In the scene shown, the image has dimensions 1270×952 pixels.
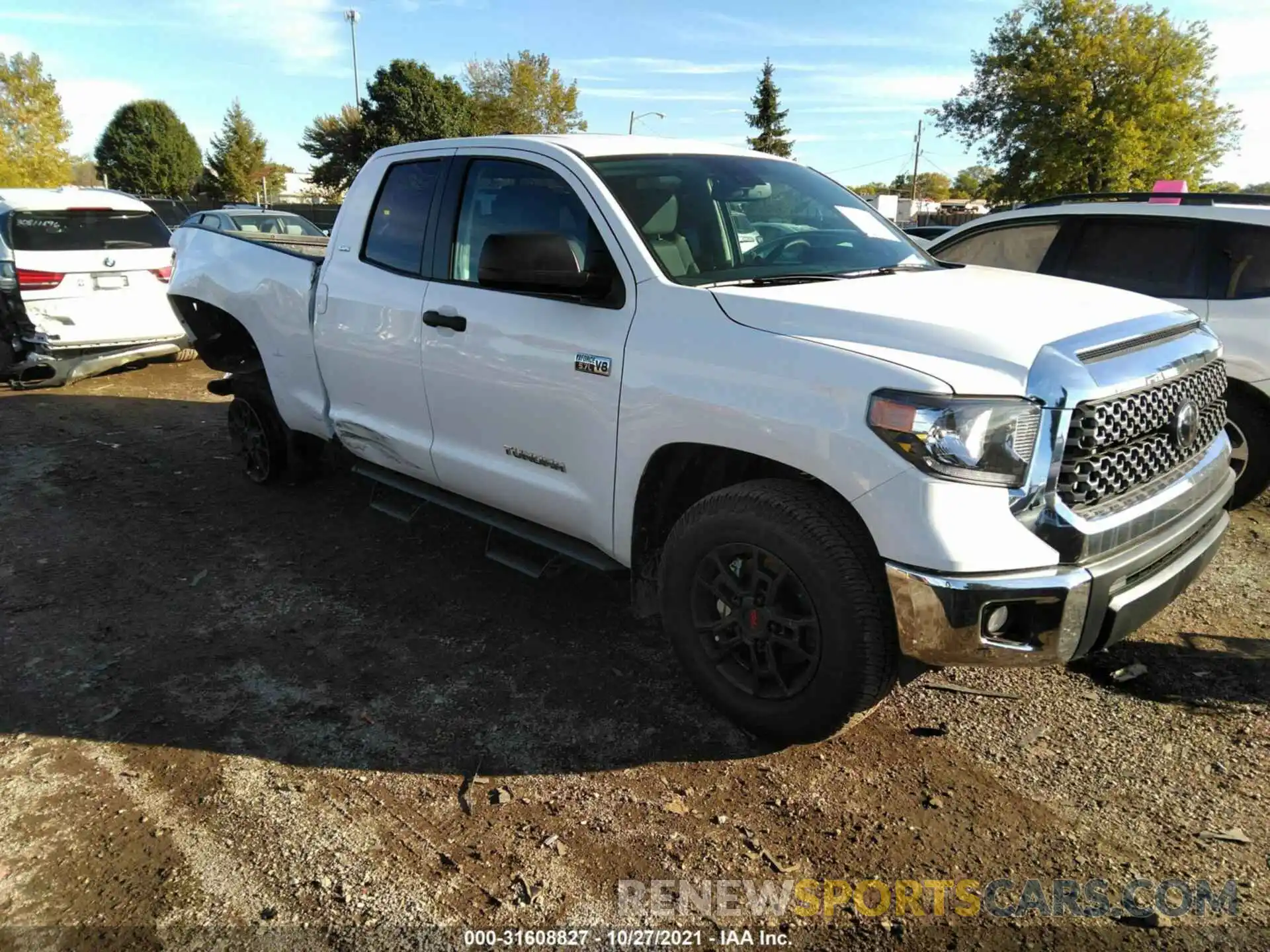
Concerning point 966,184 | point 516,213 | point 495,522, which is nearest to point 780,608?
point 495,522

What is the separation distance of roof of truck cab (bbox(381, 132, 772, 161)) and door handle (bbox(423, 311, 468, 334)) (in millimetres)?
770

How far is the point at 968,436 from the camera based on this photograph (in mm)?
2453

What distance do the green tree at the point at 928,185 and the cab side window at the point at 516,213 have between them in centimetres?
10253

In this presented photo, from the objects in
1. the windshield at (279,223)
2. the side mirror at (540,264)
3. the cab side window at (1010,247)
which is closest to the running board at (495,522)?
the side mirror at (540,264)

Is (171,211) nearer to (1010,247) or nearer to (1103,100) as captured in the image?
(1010,247)

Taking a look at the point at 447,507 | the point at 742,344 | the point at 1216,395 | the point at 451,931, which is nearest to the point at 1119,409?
the point at 1216,395

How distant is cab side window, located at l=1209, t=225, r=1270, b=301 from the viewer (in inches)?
198

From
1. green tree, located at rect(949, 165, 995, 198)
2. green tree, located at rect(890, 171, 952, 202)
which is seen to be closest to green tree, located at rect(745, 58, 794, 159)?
green tree, located at rect(949, 165, 995, 198)

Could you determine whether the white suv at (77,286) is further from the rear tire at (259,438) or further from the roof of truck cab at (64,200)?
the rear tire at (259,438)

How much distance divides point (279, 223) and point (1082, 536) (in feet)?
39.7

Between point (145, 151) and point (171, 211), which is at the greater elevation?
point (145, 151)

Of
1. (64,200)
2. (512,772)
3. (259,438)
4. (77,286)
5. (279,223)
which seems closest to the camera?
(512,772)

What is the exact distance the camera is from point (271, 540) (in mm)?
5164

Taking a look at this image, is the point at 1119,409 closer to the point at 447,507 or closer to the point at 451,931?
the point at 451,931
